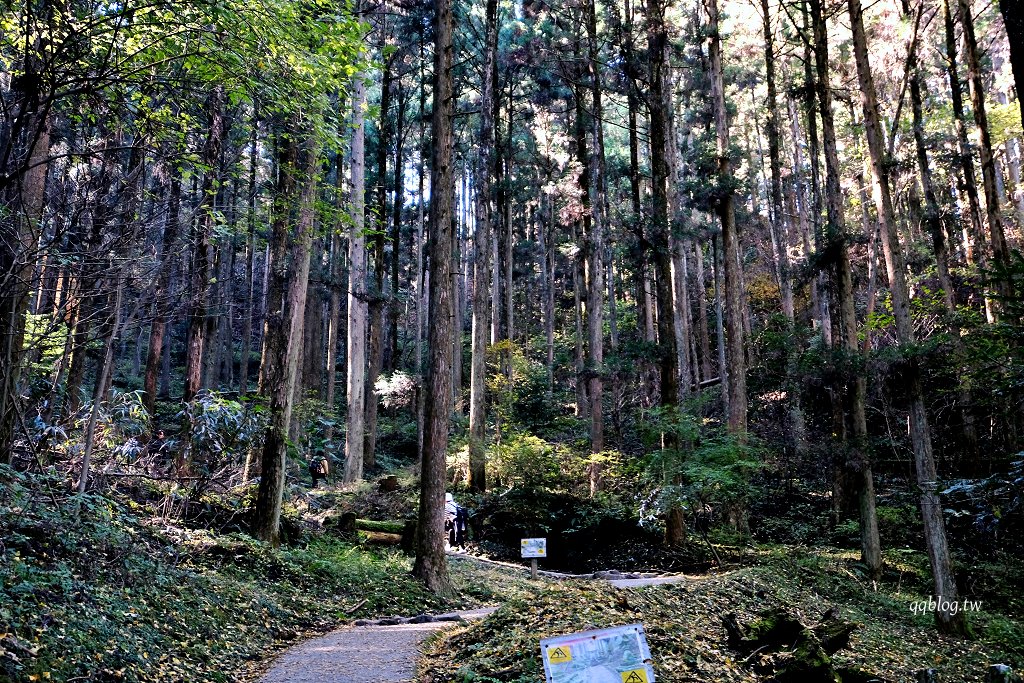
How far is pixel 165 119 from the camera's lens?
7.52 metres

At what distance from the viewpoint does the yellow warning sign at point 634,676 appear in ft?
13.5

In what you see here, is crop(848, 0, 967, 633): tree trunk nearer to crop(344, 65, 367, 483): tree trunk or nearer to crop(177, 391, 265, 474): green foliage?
crop(177, 391, 265, 474): green foliage

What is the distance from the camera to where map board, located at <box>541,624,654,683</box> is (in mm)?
4051

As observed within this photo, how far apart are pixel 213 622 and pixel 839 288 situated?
44.1 feet

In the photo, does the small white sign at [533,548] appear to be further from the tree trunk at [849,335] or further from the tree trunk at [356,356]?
the tree trunk at [356,356]

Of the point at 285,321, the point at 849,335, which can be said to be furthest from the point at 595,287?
the point at 285,321

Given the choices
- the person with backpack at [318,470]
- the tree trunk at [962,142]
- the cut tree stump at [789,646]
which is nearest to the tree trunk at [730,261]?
the tree trunk at [962,142]

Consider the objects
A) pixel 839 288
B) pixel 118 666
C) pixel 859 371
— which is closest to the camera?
pixel 118 666

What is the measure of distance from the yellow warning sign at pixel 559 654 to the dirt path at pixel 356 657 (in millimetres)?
2251

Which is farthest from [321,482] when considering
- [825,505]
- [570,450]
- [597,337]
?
[825,505]

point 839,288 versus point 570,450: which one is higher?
point 839,288

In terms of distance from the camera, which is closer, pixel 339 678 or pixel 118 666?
pixel 118 666

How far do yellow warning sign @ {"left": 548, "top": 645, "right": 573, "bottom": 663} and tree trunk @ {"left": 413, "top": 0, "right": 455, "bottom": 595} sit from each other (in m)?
6.13

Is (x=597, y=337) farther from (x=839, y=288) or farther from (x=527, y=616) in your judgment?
(x=527, y=616)
